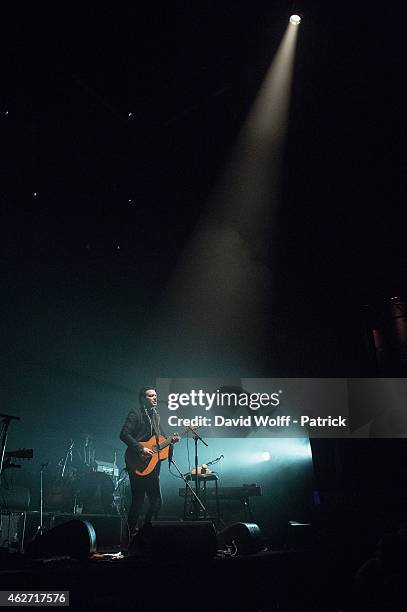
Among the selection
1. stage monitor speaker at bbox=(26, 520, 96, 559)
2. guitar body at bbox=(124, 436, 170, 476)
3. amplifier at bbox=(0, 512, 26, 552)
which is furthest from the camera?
amplifier at bbox=(0, 512, 26, 552)

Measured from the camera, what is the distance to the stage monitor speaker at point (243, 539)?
159 inches

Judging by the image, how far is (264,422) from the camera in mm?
7930

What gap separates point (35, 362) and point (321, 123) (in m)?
5.55

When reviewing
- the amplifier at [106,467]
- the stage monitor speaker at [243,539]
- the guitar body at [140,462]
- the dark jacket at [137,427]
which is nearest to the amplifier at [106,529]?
the guitar body at [140,462]

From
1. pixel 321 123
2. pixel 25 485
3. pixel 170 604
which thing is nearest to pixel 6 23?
pixel 321 123

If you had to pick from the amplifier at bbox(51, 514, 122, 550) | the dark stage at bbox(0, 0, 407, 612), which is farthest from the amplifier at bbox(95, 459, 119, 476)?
the amplifier at bbox(51, 514, 122, 550)

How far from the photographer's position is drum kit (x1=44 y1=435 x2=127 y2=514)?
21.0ft

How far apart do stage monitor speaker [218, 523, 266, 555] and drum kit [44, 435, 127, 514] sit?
9.07 feet

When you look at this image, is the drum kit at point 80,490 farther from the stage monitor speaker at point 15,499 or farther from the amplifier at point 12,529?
the amplifier at point 12,529

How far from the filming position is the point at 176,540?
3.38 metres

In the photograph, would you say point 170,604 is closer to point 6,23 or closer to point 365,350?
point 6,23

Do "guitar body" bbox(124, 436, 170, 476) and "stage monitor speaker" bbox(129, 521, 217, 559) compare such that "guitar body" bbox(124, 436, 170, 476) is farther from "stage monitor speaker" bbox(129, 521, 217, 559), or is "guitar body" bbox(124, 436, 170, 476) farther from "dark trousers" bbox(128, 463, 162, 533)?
"stage monitor speaker" bbox(129, 521, 217, 559)

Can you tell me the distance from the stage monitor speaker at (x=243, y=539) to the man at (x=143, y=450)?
2.54 feet

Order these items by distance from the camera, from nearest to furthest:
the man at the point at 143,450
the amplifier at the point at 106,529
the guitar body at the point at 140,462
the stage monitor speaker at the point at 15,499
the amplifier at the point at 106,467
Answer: the man at the point at 143,450 → the guitar body at the point at 140,462 → the amplifier at the point at 106,529 → the stage monitor speaker at the point at 15,499 → the amplifier at the point at 106,467
